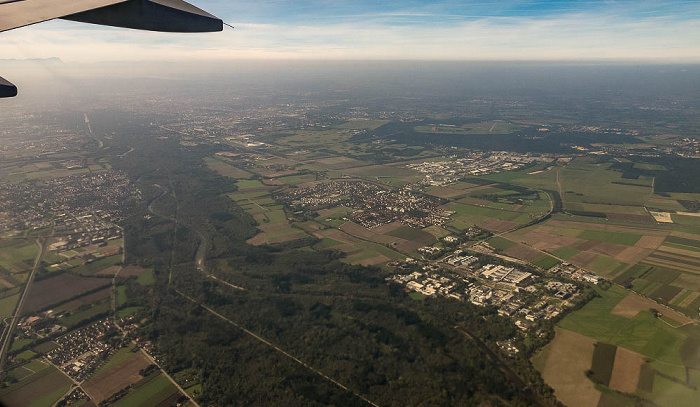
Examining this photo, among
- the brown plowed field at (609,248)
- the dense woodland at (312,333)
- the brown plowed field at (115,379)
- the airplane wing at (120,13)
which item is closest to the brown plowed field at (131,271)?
the dense woodland at (312,333)

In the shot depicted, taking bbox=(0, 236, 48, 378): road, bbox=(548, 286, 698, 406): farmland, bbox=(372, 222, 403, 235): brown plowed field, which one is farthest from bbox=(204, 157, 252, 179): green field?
Result: bbox=(548, 286, 698, 406): farmland

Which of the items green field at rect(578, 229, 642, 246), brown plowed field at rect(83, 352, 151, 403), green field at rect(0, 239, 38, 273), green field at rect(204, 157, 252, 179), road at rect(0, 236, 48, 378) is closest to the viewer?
brown plowed field at rect(83, 352, 151, 403)

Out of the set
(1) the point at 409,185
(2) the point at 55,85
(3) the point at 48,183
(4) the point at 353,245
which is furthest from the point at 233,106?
(4) the point at 353,245

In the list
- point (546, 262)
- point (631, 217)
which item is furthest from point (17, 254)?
point (631, 217)

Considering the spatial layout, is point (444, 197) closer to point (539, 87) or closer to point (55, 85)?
point (55, 85)

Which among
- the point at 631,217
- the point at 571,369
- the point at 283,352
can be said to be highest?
the point at 631,217

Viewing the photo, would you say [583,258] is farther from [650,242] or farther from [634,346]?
[634,346]

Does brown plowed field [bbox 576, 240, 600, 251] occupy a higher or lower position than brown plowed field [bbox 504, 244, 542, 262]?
higher

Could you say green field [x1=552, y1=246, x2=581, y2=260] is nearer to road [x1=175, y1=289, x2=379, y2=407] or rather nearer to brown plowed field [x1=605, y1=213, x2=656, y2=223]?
brown plowed field [x1=605, y1=213, x2=656, y2=223]

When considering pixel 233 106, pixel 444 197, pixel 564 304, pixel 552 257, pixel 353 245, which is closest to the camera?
pixel 564 304
